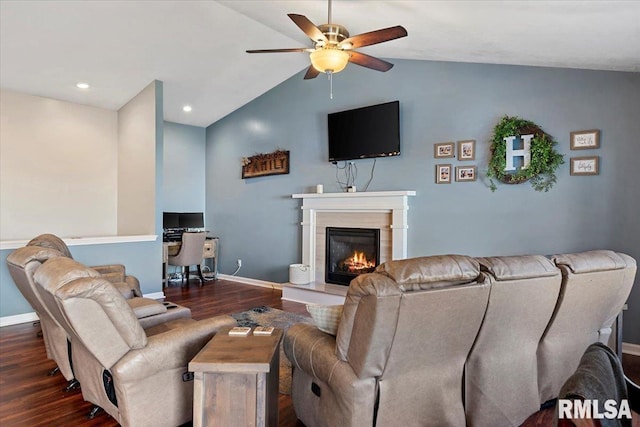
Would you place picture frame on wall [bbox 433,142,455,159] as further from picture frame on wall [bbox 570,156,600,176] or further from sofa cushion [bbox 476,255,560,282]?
sofa cushion [bbox 476,255,560,282]

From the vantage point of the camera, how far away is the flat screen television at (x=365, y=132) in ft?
15.7

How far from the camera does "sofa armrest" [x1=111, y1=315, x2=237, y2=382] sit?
1.89 metres

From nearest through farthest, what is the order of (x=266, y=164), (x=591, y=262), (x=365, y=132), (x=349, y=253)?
(x=591, y=262)
(x=365, y=132)
(x=349, y=253)
(x=266, y=164)

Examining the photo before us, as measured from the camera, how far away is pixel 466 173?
4309 mm

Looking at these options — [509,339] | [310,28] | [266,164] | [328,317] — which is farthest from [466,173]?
[266,164]

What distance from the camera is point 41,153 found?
18.1 ft

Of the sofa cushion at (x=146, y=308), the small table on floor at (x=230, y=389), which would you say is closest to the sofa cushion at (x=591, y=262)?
the small table on floor at (x=230, y=389)

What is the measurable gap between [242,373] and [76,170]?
5604 millimetres

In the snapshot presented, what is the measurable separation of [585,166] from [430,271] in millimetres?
2919

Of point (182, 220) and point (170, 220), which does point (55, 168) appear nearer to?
point (170, 220)

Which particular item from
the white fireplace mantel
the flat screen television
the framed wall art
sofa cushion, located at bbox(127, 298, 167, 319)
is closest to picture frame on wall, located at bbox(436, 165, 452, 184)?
the white fireplace mantel

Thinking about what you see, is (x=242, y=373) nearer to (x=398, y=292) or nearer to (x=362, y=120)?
(x=398, y=292)

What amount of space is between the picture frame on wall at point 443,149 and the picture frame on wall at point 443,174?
0.43 feet

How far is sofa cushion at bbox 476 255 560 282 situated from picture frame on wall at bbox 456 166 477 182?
2.40 m
